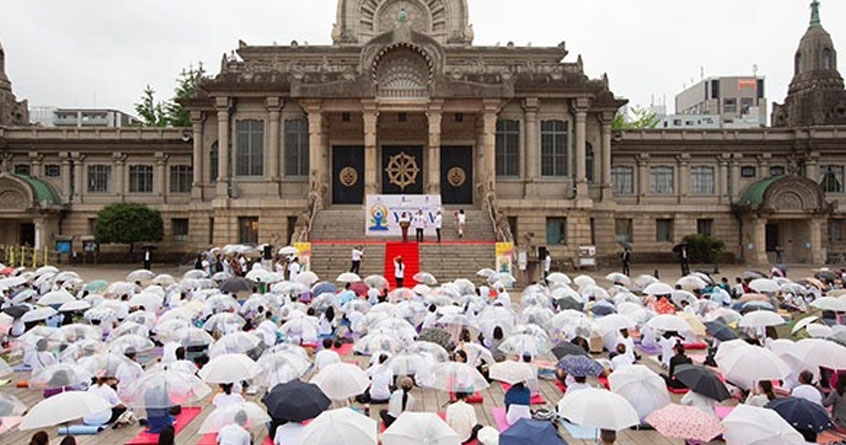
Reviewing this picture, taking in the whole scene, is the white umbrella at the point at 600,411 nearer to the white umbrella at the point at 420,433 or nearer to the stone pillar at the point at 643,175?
the white umbrella at the point at 420,433

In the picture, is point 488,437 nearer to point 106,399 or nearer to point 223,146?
point 106,399

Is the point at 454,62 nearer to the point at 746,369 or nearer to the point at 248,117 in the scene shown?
the point at 248,117

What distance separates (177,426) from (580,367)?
24.0 feet

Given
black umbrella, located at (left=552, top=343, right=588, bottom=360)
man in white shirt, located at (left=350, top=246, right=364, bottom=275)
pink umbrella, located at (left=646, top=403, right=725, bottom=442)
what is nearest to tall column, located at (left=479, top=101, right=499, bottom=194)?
man in white shirt, located at (left=350, top=246, right=364, bottom=275)

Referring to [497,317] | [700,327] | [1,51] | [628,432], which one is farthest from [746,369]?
[1,51]

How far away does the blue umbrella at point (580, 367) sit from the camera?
11.6 m

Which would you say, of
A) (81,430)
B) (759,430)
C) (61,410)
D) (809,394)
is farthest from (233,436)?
(809,394)

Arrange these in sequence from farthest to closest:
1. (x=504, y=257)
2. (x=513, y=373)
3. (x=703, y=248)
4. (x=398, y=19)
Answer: (x=398, y=19), (x=703, y=248), (x=504, y=257), (x=513, y=373)

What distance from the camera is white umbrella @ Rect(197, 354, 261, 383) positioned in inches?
440

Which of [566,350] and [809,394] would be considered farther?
[566,350]

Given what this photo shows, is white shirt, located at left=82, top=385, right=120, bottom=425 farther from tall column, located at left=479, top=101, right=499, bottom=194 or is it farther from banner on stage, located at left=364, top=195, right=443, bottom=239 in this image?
tall column, located at left=479, top=101, right=499, bottom=194

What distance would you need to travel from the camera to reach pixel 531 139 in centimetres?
4294

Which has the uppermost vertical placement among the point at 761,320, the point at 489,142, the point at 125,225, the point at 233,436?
the point at 489,142

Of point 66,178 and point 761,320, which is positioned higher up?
point 66,178
